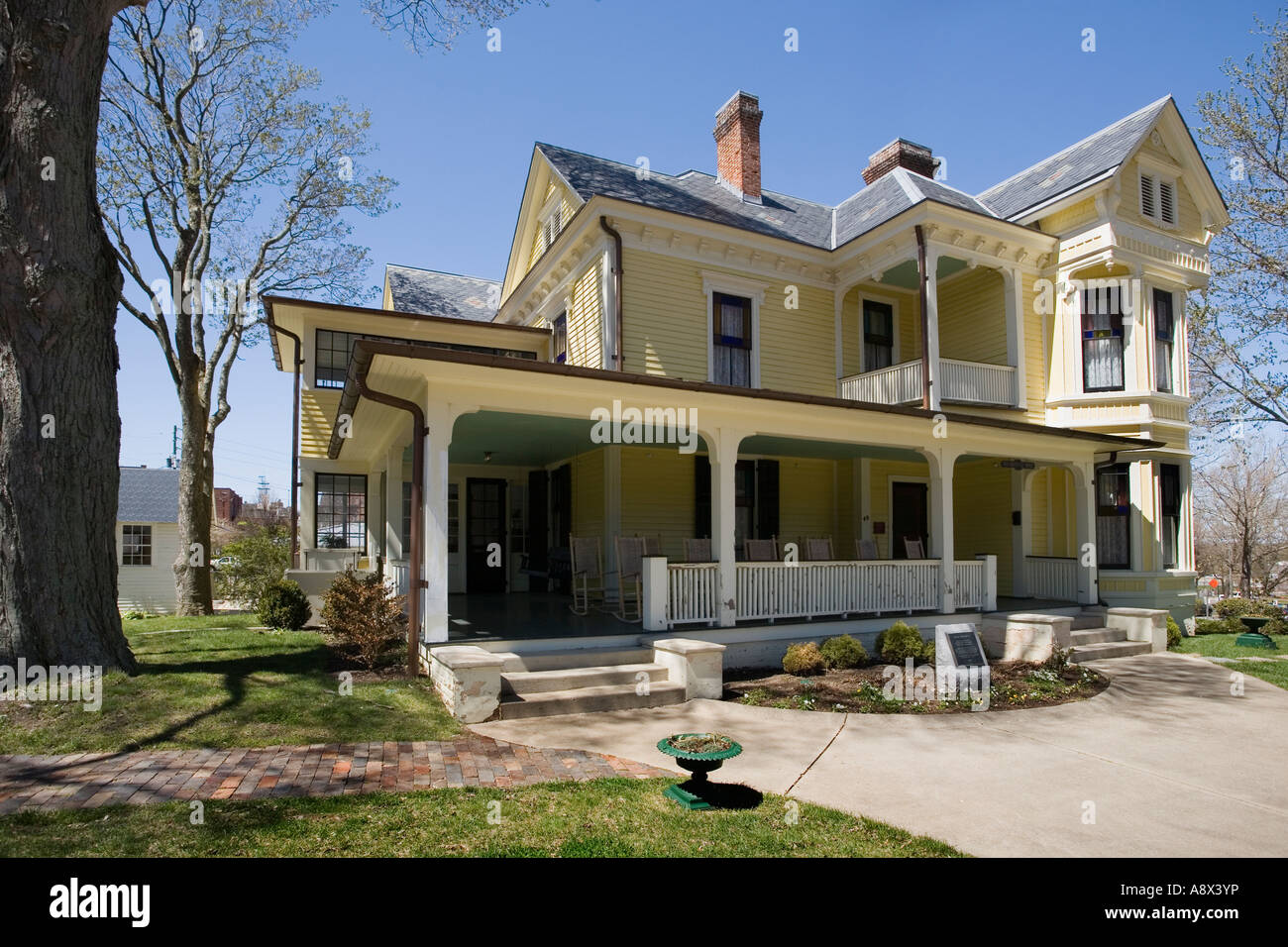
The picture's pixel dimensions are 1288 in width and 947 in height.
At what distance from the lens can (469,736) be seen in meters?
6.38

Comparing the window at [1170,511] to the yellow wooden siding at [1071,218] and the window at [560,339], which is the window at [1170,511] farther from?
the window at [560,339]

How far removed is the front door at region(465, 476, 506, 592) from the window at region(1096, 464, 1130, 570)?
12.0 metres

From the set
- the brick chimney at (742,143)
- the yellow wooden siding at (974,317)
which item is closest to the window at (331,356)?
the brick chimney at (742,143)

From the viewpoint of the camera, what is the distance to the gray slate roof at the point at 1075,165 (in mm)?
15148

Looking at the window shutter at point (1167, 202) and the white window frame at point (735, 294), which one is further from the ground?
the window shutter at point (1167, 202)

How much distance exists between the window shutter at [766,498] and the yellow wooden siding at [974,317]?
4.98 m

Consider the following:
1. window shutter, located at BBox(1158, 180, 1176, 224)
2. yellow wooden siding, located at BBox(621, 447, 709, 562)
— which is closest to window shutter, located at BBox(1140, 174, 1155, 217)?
window shutter, located at BBox(1158, 180, 1176, 224)

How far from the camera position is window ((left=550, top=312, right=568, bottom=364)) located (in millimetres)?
14995

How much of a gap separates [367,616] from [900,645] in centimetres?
680

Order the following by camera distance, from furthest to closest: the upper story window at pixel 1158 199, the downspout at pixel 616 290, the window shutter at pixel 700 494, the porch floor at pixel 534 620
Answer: the upper story window at pixel 1158 199 < the window shutter at pixel 700 494 < the downspout at pixel 616 290 < the porch floor at pixel 534 620

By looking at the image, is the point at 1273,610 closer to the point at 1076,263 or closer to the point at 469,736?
the point at 1076,263

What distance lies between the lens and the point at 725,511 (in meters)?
9.89

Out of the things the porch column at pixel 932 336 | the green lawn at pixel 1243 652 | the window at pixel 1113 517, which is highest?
the porch column at pixel 932 336

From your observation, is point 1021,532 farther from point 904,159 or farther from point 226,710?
point 226,710
